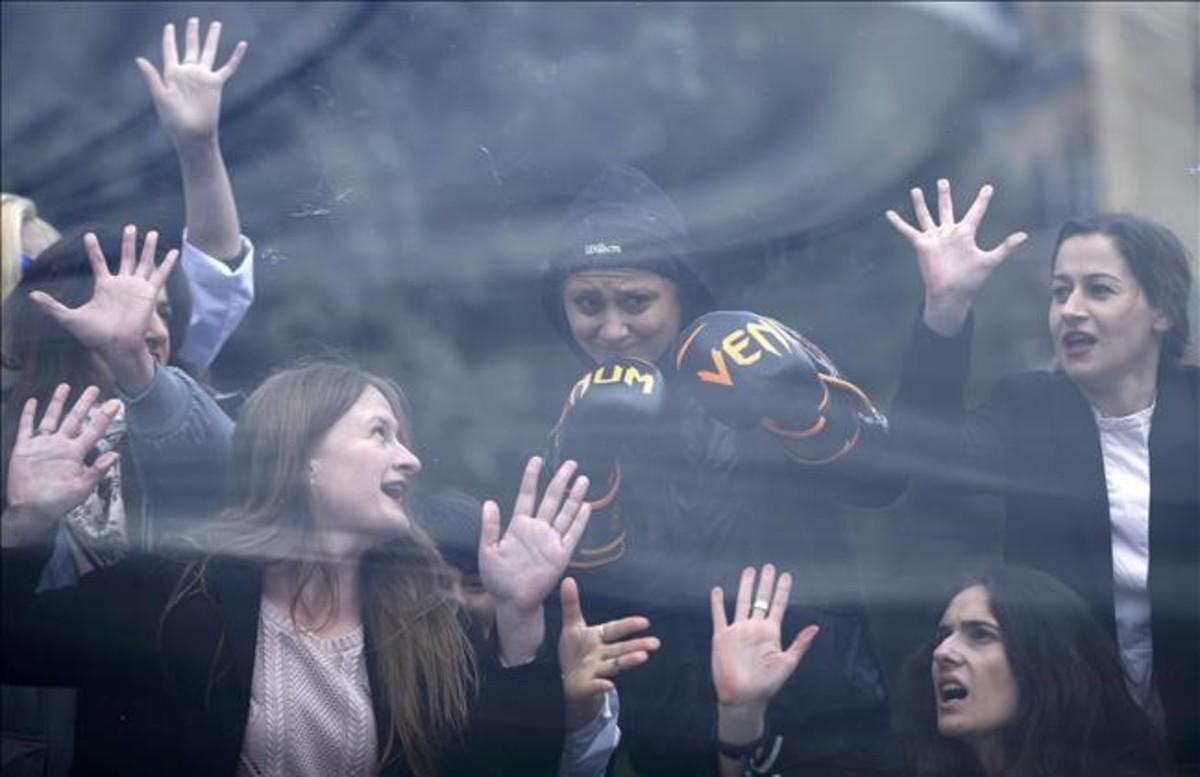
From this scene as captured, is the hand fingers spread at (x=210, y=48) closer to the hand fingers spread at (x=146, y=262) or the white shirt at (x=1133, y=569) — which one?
the hand fingers spread at (x=146, y=262)

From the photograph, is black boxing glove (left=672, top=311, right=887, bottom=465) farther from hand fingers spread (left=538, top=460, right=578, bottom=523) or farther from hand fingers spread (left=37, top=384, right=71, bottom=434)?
hand fingers spread (left=37, top=384, right=71, bottom=434)

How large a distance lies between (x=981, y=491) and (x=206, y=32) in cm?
152

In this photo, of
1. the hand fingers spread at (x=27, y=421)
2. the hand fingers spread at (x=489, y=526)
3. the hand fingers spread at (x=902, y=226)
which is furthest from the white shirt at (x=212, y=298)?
the hand fingers spread at (x=902, y=226)

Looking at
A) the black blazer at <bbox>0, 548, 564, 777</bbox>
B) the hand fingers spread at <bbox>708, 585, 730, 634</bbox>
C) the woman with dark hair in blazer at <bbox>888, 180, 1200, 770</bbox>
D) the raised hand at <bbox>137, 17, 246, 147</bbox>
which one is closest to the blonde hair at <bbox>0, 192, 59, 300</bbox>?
the raised hand at <bbox>137, 17, 246, 147</bbox>

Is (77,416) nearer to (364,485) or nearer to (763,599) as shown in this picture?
(364,485)

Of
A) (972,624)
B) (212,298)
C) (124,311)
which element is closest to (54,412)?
(124,311)

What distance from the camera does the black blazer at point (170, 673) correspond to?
2.48m

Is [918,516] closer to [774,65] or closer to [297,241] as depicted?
[774,65]

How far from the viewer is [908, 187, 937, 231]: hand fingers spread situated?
251 cm

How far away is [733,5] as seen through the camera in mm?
2789

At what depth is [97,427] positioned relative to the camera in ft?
8.83

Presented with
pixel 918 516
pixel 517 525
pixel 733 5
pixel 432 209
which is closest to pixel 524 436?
pixel 517 525

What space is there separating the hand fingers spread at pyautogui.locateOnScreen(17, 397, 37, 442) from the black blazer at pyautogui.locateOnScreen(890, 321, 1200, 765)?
1.40 meters

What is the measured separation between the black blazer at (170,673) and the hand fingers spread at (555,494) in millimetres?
210
